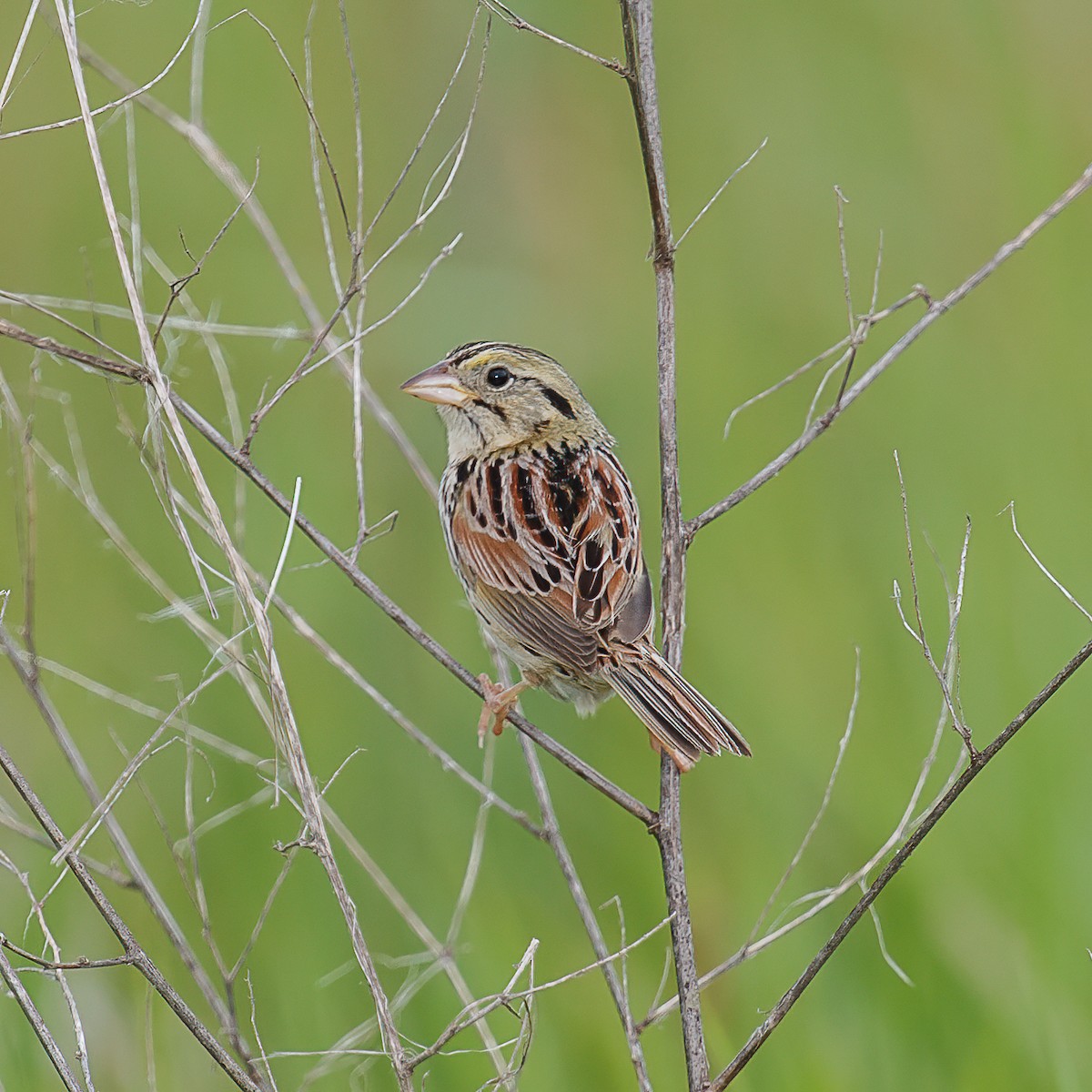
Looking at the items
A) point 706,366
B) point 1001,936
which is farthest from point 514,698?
point 706,366

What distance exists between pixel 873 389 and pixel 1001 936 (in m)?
1.89

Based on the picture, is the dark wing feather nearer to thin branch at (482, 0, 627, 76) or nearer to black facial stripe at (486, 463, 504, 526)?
black facial stripe at (486, 463, 504, 526)

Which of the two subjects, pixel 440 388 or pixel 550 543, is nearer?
pixel 550 543

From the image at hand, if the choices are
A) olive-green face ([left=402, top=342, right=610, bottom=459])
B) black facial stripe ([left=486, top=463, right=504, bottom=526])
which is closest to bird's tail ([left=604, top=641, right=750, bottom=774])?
black facial stripe ([left=486, top=463, right=504, bottom=526])

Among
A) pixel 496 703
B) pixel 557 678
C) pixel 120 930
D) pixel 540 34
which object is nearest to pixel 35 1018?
pixel 120 930

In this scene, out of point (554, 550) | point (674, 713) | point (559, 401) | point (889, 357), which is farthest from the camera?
point (559, 401)

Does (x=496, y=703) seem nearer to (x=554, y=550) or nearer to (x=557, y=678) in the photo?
(x=557, y=678)

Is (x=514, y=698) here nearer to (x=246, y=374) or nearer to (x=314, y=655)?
(x=314, y=655)

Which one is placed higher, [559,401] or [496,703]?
[559,401]

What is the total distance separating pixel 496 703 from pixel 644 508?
3.51ft

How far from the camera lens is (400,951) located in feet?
10.0

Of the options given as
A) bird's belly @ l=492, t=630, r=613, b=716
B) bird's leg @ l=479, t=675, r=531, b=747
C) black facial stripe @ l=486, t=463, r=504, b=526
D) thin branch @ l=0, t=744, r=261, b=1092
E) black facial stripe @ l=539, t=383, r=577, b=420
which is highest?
black facial stripe @ l=539, t=383, r=577, b=420

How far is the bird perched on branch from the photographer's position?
2975mm

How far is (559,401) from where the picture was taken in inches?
148
